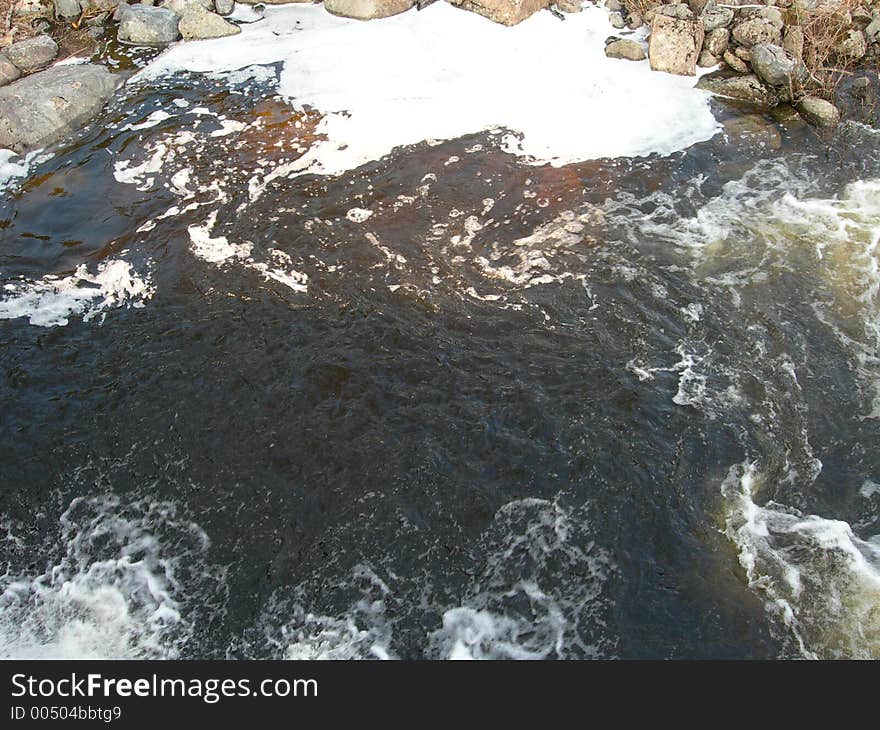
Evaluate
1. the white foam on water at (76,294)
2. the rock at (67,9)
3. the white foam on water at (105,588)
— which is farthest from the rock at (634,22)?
the white foam on water at (105,588)

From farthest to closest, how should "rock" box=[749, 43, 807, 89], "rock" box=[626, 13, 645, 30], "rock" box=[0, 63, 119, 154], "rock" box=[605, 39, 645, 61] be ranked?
"rock" box=[626, 13, 645, 30] < "rock" box=[605, 39, 645, 61] < "rock" box=[749, 43, 807, 89] < "rock" box=[0, 63, 119, 154]

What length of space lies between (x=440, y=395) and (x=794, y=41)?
26.6 feet

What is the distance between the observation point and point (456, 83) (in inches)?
404

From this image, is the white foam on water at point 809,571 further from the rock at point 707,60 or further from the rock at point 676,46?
the rock at point 707,60

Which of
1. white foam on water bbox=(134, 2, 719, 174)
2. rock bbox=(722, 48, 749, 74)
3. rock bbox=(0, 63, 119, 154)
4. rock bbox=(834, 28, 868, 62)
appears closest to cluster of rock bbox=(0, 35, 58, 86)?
rock bbox=(0, 63, 119, 154)

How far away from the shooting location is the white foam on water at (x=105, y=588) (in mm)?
4945

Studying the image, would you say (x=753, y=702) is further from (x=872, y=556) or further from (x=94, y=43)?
(x=94, y=43)

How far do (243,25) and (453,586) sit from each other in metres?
10.4

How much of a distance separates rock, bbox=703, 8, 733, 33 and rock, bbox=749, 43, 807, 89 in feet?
2.38

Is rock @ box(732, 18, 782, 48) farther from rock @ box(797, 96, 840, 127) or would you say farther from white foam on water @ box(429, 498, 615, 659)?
white foam on water @ box(429, 498, 615, 659)

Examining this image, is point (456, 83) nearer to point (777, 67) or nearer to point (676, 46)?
point (676, 46)

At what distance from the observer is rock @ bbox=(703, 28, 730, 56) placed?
10.4 metres

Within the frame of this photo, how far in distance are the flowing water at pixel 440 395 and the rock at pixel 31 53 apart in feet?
7.70

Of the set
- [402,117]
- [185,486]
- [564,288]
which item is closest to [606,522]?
[564,288]
